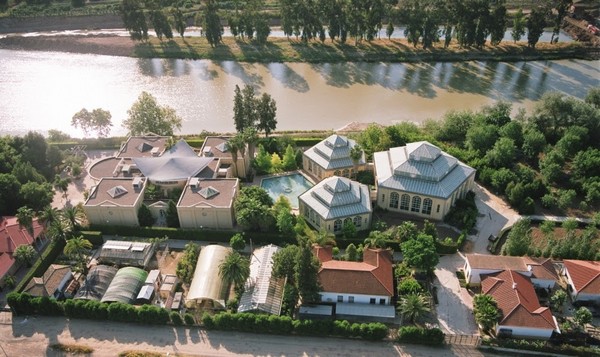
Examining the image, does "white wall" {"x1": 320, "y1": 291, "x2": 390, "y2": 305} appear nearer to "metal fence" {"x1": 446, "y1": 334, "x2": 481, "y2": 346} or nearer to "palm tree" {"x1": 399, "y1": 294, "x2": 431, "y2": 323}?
"palm tree" {"x1": 399, "y1": 294, "x2": 431, "y2": 323}

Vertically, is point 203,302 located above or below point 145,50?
below

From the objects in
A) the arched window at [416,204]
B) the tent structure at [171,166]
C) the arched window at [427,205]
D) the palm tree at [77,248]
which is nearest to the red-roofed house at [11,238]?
the palm tree at [77,248]

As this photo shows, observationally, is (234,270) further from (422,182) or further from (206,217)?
(422,182)

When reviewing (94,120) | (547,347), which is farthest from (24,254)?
(547,347)

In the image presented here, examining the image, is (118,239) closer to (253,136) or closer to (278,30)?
(253,136)

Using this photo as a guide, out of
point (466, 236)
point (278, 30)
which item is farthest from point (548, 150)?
point (278, 30)

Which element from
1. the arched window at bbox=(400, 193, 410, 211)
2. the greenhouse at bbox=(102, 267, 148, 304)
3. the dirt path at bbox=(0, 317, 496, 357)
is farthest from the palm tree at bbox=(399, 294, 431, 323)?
the greenhouse at bbox=(102, 267, 148, 304)
